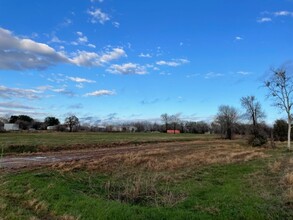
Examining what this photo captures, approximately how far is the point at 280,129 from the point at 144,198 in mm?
84481

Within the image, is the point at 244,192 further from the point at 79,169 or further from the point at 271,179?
the point at 79,169

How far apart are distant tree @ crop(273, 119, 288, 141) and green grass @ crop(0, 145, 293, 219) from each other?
7630cm

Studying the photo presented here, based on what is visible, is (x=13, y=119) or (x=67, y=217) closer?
(x=67, y=217)

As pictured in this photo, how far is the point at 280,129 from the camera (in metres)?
91.4

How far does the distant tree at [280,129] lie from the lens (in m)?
90.2

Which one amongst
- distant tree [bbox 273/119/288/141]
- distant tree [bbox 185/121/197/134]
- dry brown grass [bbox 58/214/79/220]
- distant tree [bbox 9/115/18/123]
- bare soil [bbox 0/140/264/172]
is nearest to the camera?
dry brown grass [bbox 58/214/79/220]

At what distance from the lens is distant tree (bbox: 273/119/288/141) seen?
90250 mm

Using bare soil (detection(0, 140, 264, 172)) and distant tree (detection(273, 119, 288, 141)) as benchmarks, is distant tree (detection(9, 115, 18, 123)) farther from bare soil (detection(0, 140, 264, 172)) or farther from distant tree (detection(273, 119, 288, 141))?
bare soil (detection(0, 140, 264, 172))

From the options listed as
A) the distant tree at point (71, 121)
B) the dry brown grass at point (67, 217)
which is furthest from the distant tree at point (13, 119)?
the dry brown grass at point (67, 217)

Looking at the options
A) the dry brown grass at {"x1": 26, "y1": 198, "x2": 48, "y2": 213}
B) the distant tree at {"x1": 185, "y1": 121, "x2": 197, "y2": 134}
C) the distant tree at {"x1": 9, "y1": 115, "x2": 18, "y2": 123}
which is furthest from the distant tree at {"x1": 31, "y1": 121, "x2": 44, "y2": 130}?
the dry brown grass at {"x1": 26, "y1": 198, "x2": 48, "y2": 213}

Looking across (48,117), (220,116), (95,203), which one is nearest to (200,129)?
(220,116)

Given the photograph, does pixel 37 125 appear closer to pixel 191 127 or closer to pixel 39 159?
pixel 191 127

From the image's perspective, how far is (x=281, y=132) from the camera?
3597 inches

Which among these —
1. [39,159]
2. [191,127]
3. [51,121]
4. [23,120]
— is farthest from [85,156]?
[191,127]
